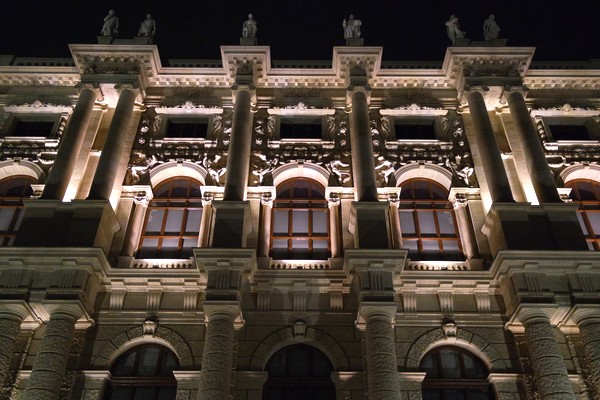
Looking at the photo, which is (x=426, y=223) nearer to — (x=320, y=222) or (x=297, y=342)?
(x=320, y=222)

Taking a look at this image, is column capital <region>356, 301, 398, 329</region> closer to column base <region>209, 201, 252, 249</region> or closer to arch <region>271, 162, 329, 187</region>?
column base <region>209, 201, 252, 249</region>

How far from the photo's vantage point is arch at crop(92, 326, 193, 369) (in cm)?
1549

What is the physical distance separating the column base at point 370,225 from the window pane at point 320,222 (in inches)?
56.1

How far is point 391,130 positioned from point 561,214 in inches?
255

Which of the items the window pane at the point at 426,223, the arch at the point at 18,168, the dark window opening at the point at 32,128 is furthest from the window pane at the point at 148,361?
the dark window opening at the point at 32,128

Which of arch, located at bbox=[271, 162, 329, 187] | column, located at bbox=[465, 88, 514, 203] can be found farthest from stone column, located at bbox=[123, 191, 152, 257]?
column, located at bbox=[465, 88, 514, 203]

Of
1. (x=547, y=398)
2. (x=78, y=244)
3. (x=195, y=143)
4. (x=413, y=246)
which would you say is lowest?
(x=547, y=398)

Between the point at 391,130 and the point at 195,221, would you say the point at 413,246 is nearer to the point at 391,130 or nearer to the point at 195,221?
the point at 391,130

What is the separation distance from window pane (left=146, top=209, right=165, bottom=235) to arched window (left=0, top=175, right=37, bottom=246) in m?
3.95

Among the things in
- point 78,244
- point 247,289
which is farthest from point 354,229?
point 78,244

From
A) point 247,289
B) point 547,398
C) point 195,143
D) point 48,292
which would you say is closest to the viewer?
point 547,398

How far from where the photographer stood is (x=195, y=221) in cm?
1884

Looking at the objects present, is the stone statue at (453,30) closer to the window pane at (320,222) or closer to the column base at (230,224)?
the window pane at (320,222)

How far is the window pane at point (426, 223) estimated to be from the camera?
731 inches
